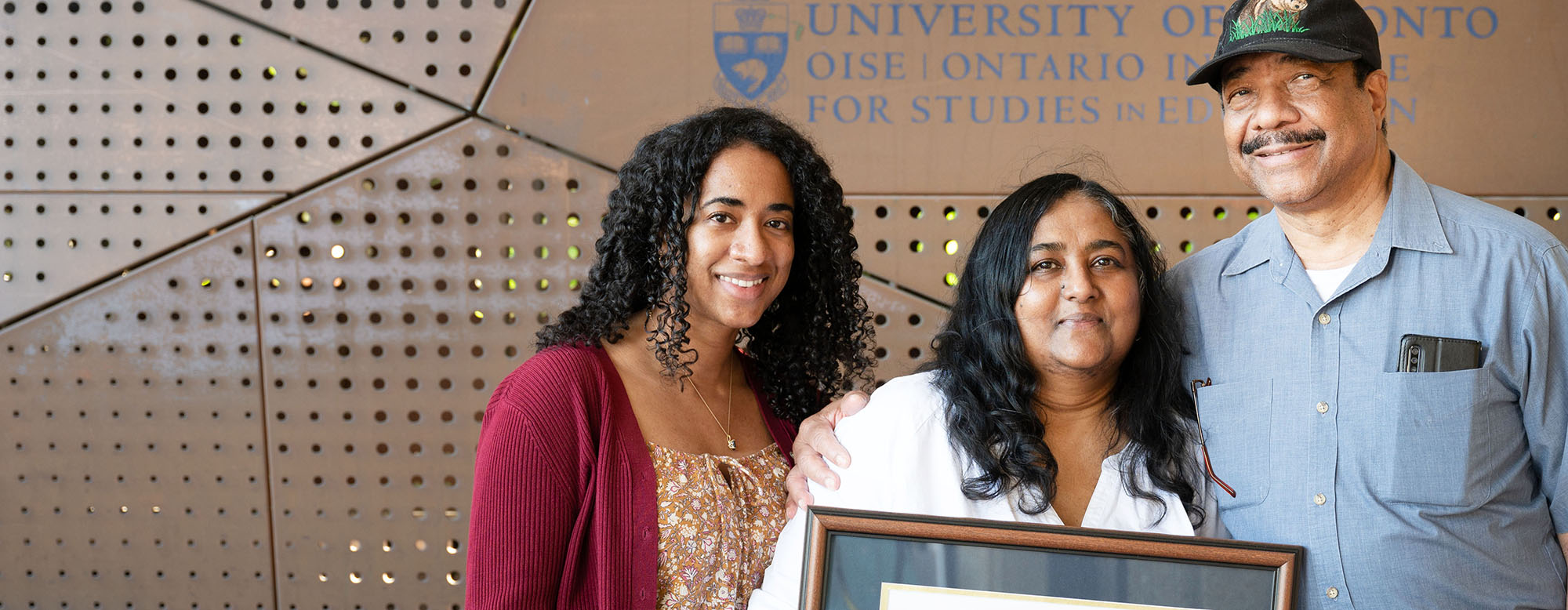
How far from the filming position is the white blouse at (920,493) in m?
1.95

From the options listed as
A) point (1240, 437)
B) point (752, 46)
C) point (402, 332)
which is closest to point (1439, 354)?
point (1240, 437)

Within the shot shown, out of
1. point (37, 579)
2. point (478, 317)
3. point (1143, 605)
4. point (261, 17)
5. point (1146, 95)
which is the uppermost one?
point (261, 17)

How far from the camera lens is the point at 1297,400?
1938mm

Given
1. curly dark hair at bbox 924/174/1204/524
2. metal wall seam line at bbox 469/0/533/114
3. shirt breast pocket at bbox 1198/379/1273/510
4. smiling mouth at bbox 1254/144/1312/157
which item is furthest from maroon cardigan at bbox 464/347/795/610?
metal wall seam line at bbox 469/0/533/114

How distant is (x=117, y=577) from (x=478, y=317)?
6.00 feet

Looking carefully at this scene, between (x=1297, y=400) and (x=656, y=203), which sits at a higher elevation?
(x=656, y=203)

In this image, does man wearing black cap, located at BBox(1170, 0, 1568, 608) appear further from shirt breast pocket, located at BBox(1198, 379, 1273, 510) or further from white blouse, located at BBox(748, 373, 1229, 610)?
white blouse, located at BBox(748, 373, 1229, 610)

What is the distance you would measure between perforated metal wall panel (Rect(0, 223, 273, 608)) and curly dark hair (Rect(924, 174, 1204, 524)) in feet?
9.91

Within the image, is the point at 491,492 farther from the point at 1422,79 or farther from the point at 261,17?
the point at 1422,79

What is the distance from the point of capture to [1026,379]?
82.9 inches

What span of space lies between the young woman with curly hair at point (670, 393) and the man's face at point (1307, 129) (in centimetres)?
89

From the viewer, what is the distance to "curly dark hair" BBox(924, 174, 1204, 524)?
6.54 feet

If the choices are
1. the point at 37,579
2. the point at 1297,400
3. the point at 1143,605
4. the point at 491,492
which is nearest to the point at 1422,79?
the point at 1297,400

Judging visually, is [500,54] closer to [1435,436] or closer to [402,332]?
[402,332]
